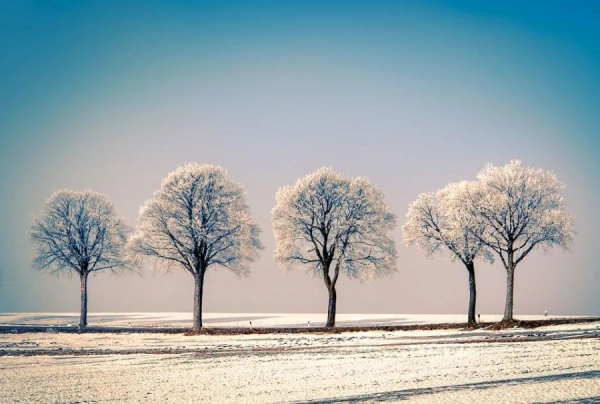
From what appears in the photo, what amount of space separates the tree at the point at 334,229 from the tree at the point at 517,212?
8.81m

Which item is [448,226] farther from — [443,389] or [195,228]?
[443,389]

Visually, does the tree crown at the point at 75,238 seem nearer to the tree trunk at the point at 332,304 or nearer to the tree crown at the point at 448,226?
the tree trunk at the point at 332,304

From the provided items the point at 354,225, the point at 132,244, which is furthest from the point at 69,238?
the point at 354,225

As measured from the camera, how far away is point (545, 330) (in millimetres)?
44531

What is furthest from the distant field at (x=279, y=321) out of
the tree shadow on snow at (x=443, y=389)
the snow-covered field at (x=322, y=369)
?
the tree shadow on snow at (x=443, y=389)

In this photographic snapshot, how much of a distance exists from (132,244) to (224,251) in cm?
831

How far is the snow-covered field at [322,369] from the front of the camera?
20859 mm

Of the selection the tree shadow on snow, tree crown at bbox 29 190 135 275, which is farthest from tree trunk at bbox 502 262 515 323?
tree crown at bbox 29 190 135 275

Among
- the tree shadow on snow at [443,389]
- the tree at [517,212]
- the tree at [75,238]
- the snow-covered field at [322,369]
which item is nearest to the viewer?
the tree shadow on snow at [443,389]

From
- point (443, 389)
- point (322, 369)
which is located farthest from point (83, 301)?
point (443, 389)

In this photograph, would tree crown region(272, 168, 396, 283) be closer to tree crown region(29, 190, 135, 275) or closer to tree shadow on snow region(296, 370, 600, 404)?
tree crown region(29, 190, 135, 275)

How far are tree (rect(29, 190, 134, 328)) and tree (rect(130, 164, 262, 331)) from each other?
11.4m

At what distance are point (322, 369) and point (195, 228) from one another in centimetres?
3018

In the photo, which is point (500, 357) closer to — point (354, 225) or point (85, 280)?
point (354, 225)
